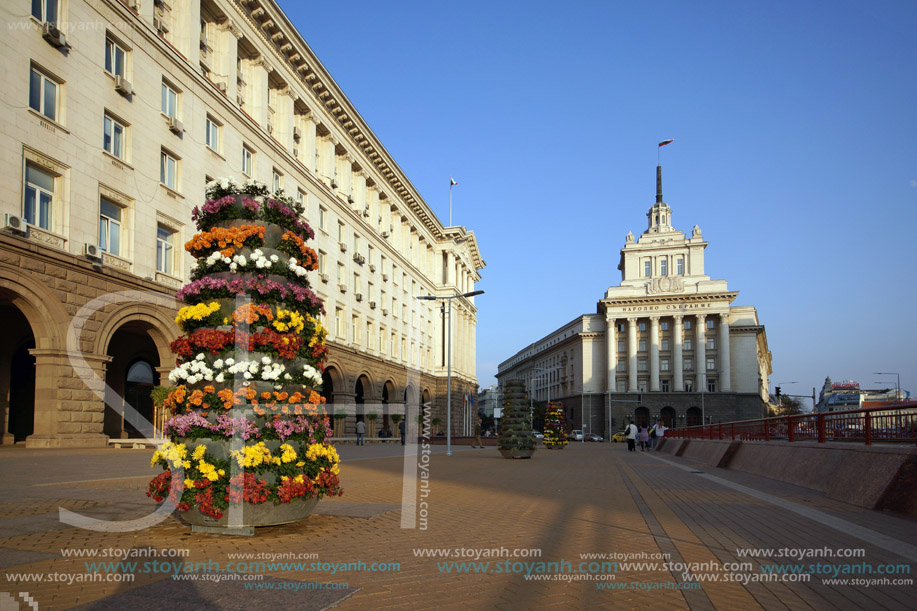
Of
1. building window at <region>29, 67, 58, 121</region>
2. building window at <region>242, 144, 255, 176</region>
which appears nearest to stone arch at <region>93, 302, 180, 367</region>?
building window at <region>29, 67, 58, 121</region>

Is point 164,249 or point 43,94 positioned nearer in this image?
point 43,94

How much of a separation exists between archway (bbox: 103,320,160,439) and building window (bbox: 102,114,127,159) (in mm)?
6574

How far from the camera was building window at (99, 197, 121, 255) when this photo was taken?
2142cm

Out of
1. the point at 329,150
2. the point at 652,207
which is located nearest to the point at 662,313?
the point at 652,207

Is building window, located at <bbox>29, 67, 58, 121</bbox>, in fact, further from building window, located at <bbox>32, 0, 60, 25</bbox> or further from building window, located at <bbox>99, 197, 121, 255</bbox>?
building window, located at <bbox>99, 197, 121, 255</bbox>

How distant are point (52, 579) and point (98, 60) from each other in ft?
68.1

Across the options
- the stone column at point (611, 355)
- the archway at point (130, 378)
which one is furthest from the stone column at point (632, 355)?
the archway at point (130, 378)

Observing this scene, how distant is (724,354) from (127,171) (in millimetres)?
88214

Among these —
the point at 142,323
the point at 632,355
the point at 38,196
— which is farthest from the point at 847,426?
the point at 632,355

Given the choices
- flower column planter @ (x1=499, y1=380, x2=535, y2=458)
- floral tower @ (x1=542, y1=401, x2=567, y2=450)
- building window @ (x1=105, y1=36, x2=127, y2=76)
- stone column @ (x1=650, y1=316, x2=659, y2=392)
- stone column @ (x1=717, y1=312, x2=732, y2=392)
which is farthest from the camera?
stone column @ (x1=650, y1=316, x2=659, y2=392)

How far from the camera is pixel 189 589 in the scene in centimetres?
492

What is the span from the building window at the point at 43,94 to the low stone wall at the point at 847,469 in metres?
21.7

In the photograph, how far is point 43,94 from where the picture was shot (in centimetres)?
1922

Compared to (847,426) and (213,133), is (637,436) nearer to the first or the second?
(213,133)
